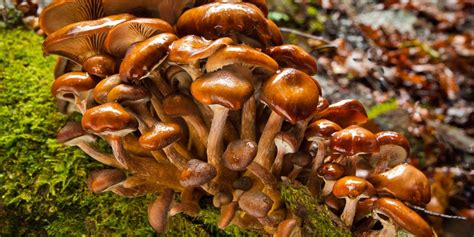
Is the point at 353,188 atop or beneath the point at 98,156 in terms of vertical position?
atop

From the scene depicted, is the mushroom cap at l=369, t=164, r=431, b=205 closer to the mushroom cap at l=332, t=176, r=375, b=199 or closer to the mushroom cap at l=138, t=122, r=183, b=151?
the mushroom cap at l=332, t=176, r=375, b=199

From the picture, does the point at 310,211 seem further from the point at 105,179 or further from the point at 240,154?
the point at 105,179

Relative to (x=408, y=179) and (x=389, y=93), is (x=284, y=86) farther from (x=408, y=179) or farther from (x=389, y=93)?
(x=389, y=93)

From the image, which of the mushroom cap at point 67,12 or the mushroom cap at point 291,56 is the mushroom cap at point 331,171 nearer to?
the mushroom cap at point 291,56

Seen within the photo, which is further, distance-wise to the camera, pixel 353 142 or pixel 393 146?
pixel 393 146

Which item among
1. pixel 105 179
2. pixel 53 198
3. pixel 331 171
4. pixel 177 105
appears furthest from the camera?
pixel 53 198

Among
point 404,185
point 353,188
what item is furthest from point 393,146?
point 353,188
